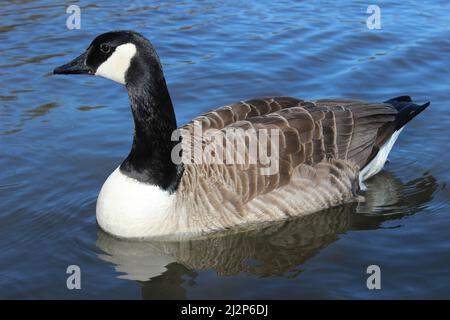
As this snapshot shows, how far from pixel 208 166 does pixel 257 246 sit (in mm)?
799

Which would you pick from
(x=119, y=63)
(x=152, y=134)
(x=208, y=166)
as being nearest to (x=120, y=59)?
(x=119, y=63)

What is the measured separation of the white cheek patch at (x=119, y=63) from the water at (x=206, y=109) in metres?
1.40

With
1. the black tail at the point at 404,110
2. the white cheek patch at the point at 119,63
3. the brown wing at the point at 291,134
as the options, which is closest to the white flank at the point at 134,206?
the brown wing at the point at 291,134

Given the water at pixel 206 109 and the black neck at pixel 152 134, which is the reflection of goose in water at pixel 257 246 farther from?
the black neck at pixel 152 134

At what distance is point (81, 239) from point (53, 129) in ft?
7.55

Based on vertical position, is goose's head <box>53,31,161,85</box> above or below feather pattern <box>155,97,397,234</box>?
above

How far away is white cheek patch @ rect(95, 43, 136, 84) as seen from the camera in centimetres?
573

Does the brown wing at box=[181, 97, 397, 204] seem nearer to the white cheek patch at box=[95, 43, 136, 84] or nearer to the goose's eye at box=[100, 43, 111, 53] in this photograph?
the white cheek patch at box=[95, 43, 136, 84]

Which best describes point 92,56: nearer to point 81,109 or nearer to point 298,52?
point 81,109

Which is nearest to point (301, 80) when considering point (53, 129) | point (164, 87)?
point (53, 129)

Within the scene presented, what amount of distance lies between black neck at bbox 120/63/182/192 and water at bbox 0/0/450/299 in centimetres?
61

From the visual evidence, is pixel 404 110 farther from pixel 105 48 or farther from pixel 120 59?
pixel 105 48

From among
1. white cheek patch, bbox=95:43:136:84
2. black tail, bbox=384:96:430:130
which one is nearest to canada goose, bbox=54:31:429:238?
white cheek patch, bbox=95:43:136:84

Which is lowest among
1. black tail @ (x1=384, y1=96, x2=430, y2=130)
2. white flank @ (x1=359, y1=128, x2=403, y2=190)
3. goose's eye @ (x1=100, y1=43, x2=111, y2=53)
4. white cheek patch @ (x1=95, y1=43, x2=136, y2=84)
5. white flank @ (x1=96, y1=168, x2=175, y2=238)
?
white flank @ (x1=96, y1=168, x2=175, y2=238)
